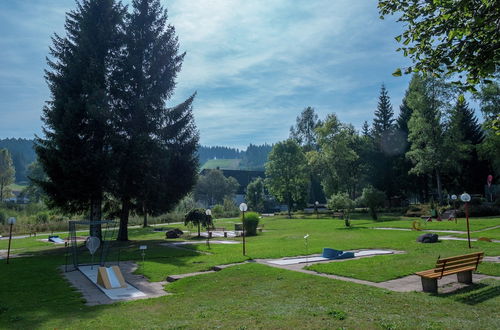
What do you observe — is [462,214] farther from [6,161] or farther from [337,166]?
[6,161]

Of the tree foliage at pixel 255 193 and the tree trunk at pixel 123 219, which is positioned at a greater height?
the tree foliage at pixel 255 193

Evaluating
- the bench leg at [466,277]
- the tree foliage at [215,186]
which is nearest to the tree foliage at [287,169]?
the tree foliage at [215,186]

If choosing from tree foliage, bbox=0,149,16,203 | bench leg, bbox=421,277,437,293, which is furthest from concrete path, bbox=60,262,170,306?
tree foliage, bbox=0,149,16,203

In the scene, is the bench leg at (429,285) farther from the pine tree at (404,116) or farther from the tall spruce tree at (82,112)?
the pine tree at (404,116)

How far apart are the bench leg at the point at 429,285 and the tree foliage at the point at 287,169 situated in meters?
51.4

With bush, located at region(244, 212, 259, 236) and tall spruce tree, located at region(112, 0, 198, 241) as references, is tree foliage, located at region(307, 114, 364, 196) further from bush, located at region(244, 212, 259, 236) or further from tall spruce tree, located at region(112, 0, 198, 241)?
tall spruce tree, located at region(112, 0, 198, 241)

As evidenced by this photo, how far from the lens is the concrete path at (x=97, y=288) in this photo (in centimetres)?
1053

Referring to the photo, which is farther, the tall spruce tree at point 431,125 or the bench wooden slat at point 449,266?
the tall spruce tree at point 431,125

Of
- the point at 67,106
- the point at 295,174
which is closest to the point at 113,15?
the point at 67,106

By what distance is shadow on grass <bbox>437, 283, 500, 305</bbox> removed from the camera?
8.05 meters

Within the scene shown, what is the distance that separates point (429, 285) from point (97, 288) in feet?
33.7

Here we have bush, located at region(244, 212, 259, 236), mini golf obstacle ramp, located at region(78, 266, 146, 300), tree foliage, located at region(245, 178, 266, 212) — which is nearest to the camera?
mini golf obstacle ramp, located at region(78, 266, 146, 300)

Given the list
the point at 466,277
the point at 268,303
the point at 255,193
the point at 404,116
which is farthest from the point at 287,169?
the point at 268,303

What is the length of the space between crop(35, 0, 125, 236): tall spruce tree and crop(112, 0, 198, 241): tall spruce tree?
3.62ft
